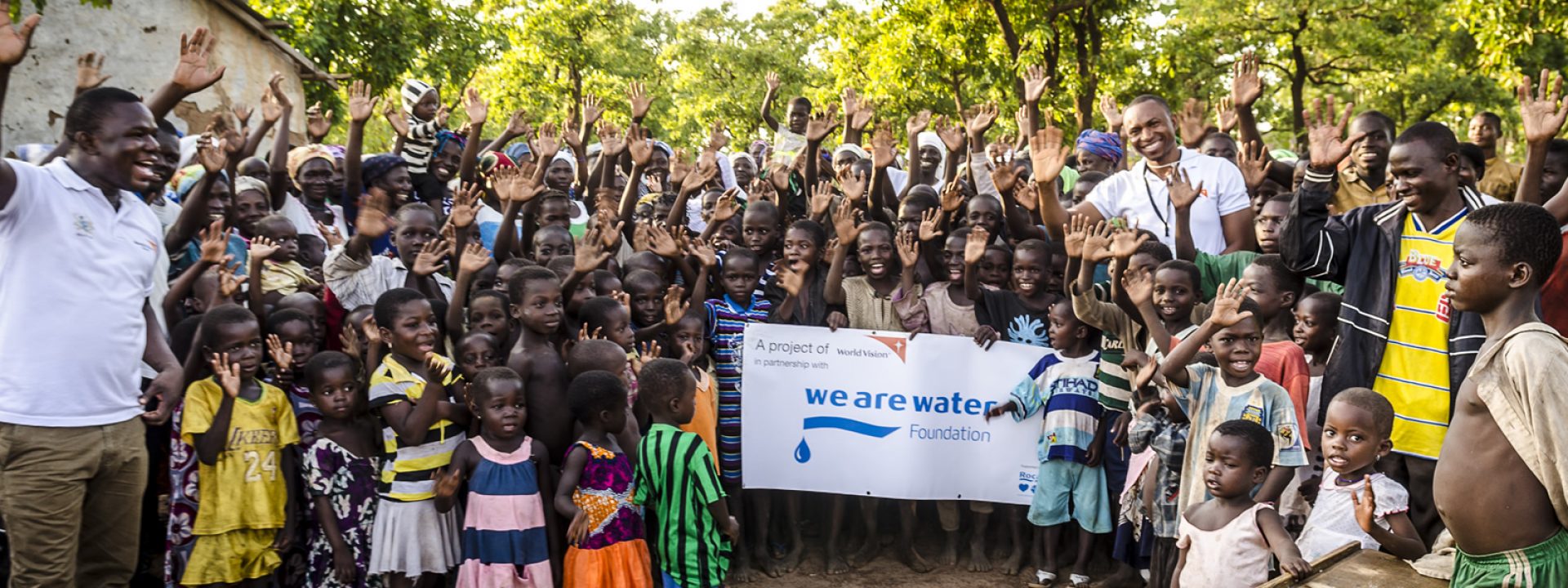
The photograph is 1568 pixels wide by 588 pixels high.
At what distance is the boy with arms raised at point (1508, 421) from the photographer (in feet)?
8.82

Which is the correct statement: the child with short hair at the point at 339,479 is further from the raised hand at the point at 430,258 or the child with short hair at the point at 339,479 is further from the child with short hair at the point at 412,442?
the raised hand at the point at 430,258

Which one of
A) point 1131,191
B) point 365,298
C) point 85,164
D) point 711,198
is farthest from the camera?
point 711,198

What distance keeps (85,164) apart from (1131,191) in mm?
4416

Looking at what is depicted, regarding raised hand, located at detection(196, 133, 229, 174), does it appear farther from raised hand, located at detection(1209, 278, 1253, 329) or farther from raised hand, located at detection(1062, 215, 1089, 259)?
raised hand, located at detection(1209, 278, 1253, 329)

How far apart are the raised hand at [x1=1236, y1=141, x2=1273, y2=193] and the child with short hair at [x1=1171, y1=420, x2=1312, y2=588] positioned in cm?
269

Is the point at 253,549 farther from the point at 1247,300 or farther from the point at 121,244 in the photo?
the point at 1247,300

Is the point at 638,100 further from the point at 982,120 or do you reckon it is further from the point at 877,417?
the point at 877,417

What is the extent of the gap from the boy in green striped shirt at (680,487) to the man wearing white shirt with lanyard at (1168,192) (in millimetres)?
2209

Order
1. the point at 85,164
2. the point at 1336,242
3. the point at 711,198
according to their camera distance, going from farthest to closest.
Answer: the point at 711,198
the point at 1336,242
the point at 85,164

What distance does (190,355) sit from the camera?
442 cm

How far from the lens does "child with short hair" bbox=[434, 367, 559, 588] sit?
439cm

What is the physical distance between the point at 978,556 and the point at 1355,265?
2305 mm

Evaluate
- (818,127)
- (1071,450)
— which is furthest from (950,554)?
(818,127)

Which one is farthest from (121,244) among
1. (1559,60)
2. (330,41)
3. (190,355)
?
(1559,60)
